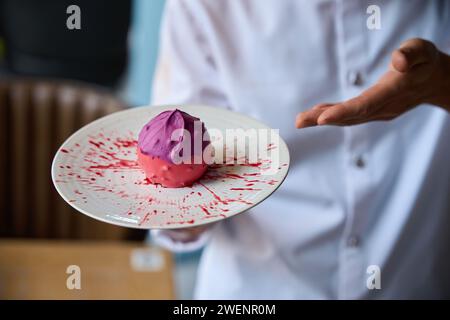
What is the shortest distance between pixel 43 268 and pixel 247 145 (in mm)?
764

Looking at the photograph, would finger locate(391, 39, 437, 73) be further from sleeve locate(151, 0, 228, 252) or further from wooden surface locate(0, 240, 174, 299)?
wooden surface locate(0, 240, 174, 299)

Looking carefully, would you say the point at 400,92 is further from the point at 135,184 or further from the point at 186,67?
the point at 186,67

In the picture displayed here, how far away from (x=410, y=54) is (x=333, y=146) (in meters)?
0.29

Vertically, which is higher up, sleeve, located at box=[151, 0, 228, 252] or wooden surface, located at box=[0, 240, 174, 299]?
sleeve, located at box=[151, 0, 228, 252]

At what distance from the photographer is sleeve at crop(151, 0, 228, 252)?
34.9 inches

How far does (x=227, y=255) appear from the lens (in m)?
0.92

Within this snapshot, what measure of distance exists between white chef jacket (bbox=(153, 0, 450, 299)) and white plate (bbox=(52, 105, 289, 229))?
0.24 metres

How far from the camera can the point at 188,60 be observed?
903 mm

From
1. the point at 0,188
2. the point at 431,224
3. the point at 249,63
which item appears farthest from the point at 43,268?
the point at 431,224

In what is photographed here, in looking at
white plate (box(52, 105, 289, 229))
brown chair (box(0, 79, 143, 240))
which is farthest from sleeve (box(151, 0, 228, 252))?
brown chair (box(0, 79, 143, 240))

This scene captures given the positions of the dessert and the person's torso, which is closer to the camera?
the dessert

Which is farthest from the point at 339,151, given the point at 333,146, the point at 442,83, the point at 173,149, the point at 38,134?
the point at 38,134

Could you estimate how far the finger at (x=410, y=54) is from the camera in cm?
58
